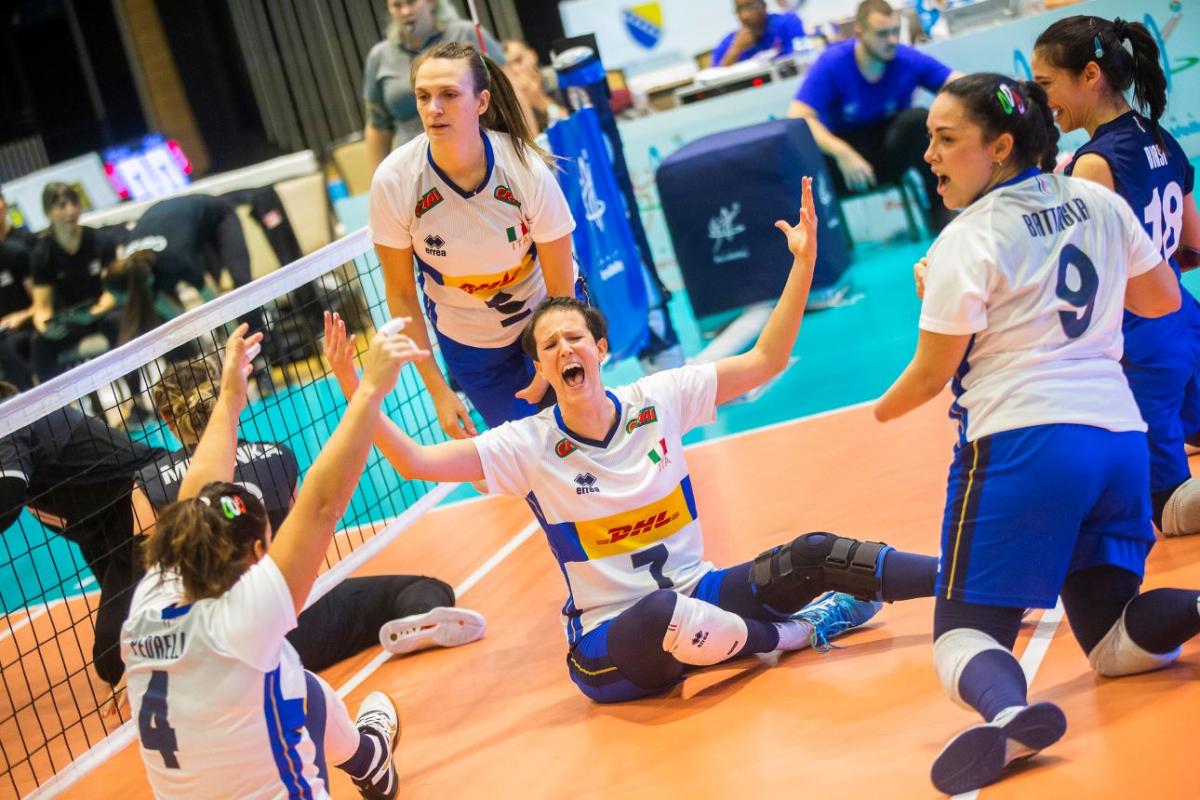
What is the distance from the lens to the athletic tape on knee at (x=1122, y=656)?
2.98m

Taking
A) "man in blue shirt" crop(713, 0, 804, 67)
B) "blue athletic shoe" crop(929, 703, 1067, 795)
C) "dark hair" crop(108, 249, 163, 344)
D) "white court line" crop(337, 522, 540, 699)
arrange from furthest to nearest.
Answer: "dark hair" crop(108, 249, 163, 344)
"man in blue shirt" crop(713, 0, 804, 67)
"white court line" crop(337, 522, 540, 699)
"blue athletic shoe" crop(929, 703, 1067, 795)

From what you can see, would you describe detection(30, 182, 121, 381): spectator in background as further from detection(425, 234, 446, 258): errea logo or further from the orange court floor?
detection(425, 234, 446, 258): errea logo

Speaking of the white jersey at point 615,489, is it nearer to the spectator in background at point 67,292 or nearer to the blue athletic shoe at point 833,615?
the blue athletic shoe at point 833,615

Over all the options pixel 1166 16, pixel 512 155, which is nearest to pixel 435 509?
pixel 512 155

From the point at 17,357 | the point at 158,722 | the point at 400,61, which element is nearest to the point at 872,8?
the point at 400,61

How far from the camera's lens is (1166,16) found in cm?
833

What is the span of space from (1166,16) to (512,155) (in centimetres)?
594

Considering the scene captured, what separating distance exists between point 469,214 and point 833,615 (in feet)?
5.37

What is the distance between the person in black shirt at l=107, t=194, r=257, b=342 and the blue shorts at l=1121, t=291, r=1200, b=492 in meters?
7.92

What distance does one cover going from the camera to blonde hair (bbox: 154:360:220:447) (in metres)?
4.37

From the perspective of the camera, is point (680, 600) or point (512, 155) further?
point (512, 155)

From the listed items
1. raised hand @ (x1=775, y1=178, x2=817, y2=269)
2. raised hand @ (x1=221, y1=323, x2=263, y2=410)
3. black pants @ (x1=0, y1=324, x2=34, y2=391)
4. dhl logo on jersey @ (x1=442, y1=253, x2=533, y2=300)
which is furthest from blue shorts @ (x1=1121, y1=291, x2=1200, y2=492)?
black pants @ (x1=0, y1=324, x2=34, y2=391)

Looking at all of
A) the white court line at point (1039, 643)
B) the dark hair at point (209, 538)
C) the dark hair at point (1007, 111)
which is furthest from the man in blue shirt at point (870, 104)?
the dark hair at point (209, 538)

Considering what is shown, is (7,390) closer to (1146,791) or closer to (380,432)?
(380,432)
